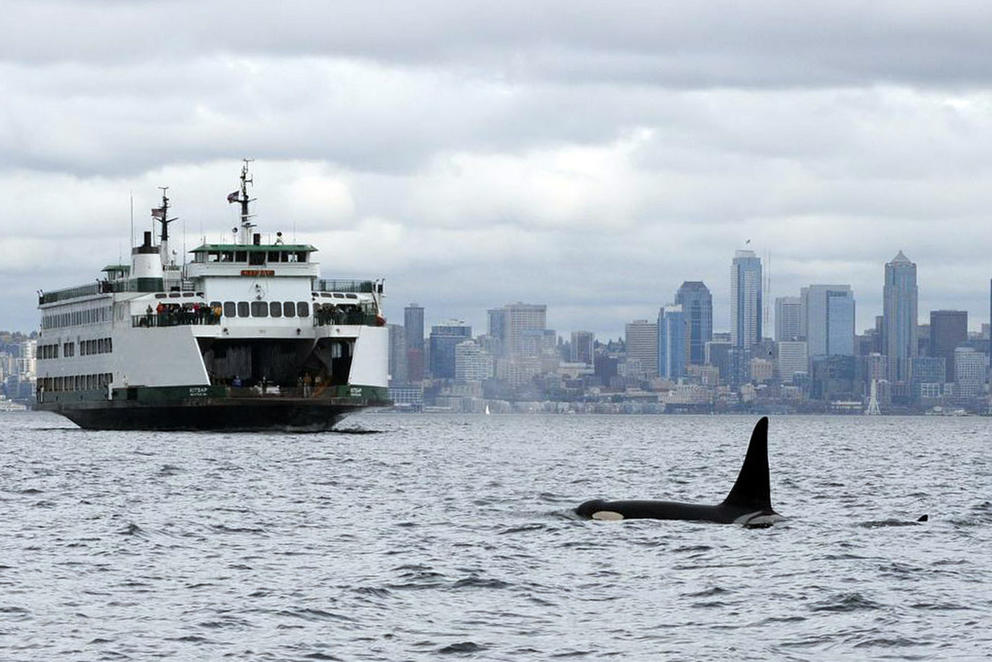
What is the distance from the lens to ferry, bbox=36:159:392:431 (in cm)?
9588

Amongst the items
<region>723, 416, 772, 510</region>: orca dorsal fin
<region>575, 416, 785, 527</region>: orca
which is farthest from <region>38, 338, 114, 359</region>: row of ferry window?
<region>723, 416, 772, 510</region>: orca dorsal fin

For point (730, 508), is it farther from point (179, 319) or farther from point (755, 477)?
point (179, 319)

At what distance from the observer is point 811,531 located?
128 ft

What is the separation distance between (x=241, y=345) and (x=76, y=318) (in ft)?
61.9

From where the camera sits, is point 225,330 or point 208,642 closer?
point 208,642

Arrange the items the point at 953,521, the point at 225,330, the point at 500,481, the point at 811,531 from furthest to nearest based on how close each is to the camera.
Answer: the point at 225,330 → the point at 500,481 → the point at 953,521 → the point at 811,531

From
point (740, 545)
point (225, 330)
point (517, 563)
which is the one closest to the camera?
point (517, 563)

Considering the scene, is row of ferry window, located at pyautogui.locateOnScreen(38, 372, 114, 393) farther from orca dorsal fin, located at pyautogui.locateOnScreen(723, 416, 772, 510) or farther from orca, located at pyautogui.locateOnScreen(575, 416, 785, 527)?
orca dorsal fin, located at pyautogui.locateOnScreen(723, 416, 772, 510)

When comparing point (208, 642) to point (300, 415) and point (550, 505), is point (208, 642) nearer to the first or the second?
point (550, 505)

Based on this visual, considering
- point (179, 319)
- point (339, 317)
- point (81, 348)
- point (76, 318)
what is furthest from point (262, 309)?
point (76, 318)

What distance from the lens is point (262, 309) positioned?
98.7 meters

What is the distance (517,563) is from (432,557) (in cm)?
190

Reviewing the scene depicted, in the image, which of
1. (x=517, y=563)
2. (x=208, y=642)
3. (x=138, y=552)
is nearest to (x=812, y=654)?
(x=208, y=642)

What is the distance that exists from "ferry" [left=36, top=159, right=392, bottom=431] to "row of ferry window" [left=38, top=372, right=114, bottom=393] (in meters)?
0.40
